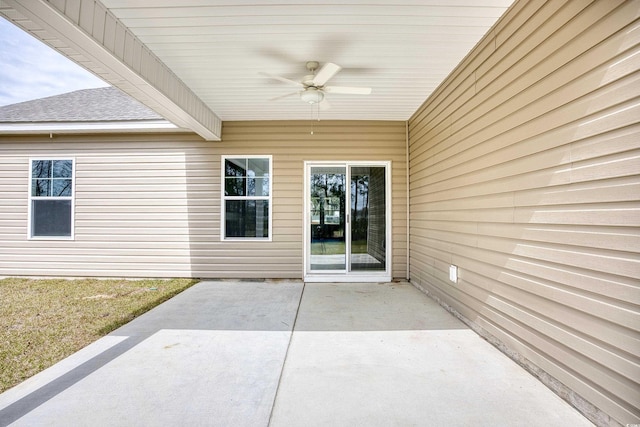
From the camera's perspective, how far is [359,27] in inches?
104

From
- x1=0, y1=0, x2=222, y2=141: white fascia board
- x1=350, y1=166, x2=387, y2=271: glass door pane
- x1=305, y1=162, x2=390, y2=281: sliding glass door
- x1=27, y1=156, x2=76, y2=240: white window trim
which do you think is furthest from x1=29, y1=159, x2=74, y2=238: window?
x1=350, y1=166, x2=387, y2=271: glass door pane

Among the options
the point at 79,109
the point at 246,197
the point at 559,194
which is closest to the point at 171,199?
the point at 246,197

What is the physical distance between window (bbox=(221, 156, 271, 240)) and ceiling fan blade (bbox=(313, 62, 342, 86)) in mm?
2178

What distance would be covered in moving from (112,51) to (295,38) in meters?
1.59

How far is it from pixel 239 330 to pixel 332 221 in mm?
2634

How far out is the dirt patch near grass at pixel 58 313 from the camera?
2.40 m

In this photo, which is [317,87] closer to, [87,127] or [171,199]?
[171,199]

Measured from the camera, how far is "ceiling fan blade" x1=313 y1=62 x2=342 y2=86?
2.83m

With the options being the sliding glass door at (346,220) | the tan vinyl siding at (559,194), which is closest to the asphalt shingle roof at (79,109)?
the sliding glass door at (346,220)

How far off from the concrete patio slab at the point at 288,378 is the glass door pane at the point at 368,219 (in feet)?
5.87

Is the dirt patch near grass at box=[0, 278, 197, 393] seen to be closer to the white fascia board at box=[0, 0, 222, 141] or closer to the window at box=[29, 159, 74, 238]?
the window at box=[29, 159, 74, 238]

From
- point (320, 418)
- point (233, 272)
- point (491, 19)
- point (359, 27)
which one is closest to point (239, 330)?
point (320, 418)

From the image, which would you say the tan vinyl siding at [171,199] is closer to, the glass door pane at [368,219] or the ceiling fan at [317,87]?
the glass door pane at [368,219]

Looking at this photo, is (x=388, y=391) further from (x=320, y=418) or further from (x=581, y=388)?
(x=581, y=388)
